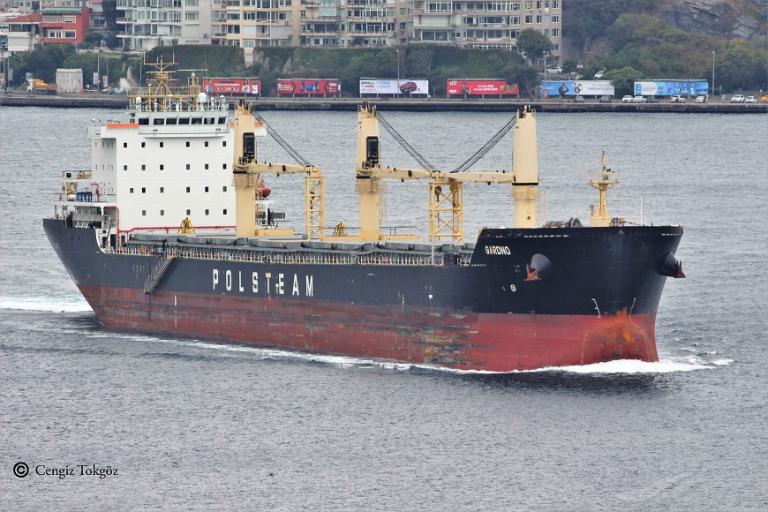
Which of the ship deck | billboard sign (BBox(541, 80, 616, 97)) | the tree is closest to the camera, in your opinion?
the ship deck

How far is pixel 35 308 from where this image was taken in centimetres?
6212

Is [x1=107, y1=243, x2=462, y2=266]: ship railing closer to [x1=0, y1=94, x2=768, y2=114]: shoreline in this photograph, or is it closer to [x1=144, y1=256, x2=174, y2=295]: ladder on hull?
[x1=144, y1=256, x2=174, y2=295]: ladder on hull

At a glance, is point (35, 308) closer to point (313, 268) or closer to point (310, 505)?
point (313, 268)

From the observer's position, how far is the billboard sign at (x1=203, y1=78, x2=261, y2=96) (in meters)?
166

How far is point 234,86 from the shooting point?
6570 inches

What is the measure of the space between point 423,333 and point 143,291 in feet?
35.7

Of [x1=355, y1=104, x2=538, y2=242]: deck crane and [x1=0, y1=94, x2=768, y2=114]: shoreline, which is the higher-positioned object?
[x1=0, y1=94, x2=768, y2=114]: shoreline

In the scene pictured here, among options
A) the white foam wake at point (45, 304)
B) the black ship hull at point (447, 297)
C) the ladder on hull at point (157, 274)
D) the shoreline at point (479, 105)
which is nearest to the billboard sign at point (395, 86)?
the shoreline at point (479, 105)

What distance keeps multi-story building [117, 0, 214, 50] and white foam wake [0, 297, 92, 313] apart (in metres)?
111

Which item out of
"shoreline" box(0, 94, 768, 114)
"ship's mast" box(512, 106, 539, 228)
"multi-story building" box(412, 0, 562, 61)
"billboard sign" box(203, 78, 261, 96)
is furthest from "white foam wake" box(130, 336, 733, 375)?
"multi-story building" box(412, 0, 562, 61)

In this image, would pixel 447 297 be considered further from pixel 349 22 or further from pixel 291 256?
pixel 349 22

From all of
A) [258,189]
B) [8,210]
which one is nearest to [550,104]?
[8,210]

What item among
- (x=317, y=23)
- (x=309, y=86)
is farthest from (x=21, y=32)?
(x=309, y=86)

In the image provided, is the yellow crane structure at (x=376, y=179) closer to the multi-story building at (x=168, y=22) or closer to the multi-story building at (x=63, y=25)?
the multi-story building at (x=168, y=22)
